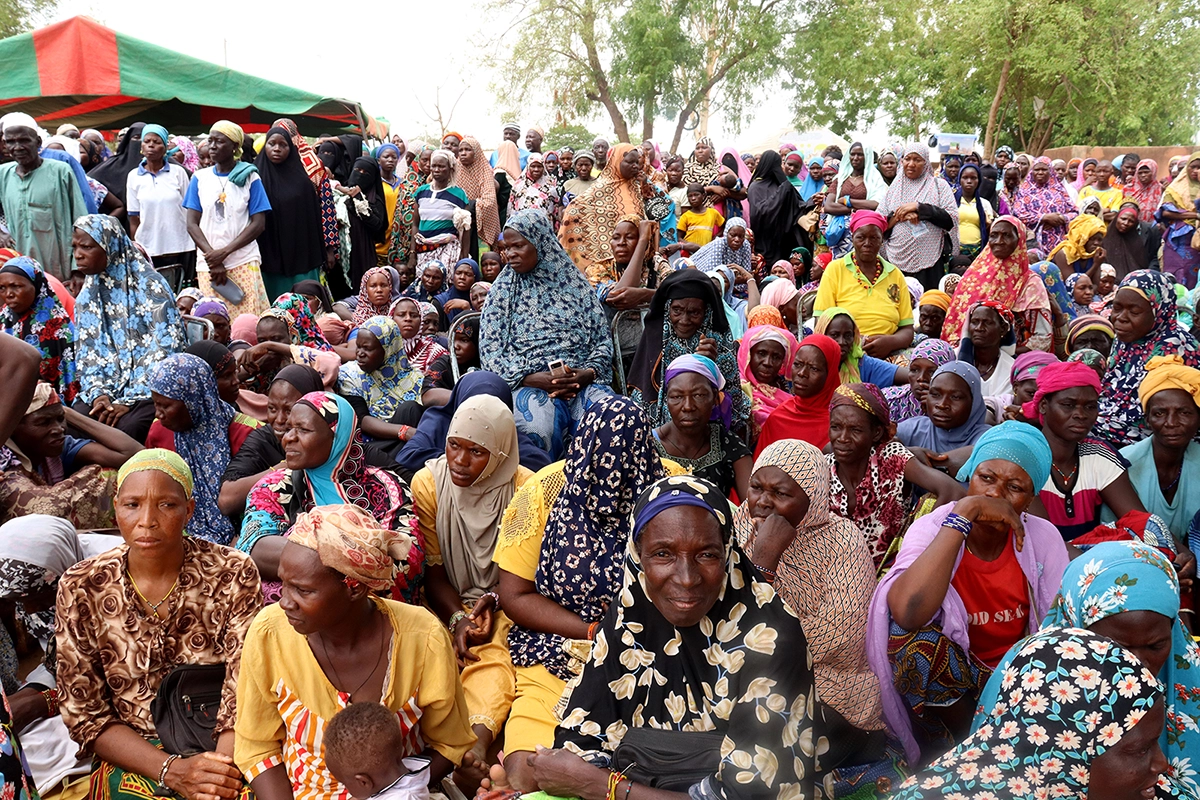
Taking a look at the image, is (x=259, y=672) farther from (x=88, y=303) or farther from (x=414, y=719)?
(x=88, y=303)

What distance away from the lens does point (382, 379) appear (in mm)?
5984

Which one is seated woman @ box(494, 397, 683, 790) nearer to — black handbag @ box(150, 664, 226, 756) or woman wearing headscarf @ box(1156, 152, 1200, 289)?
black handbag @ box(150, 664, 226, 756)

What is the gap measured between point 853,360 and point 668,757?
406 cm

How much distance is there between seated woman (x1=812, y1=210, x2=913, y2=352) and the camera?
6883mm

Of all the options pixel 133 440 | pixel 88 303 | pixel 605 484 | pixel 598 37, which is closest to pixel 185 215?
pixel 88 303

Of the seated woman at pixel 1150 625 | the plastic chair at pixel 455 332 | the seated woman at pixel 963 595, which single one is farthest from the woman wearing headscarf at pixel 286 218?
the seated woman at pixel 1150 625

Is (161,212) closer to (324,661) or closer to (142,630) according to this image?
(142,630)

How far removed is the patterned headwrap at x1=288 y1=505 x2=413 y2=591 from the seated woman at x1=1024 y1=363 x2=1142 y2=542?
2.97m

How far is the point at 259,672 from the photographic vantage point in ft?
8.58

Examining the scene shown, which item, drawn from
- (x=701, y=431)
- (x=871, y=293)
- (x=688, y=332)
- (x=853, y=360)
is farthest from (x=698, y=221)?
(x=701, y=431)

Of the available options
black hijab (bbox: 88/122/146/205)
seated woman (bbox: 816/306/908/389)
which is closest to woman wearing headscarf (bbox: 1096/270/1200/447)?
seated woman (bbox: 816/306/908/389)

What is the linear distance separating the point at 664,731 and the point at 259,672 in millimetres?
1135

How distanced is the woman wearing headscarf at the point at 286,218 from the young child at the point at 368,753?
665 cm

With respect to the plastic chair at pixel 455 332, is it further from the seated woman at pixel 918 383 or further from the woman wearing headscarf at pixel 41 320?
the seated woman at pixel 918 383
